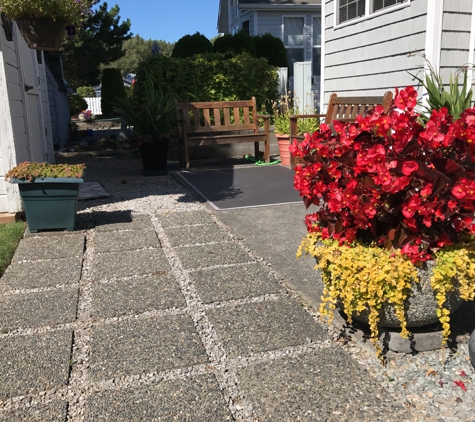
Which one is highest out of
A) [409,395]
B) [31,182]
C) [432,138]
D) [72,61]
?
[72,61]

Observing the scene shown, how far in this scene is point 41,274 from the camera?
3.65 m

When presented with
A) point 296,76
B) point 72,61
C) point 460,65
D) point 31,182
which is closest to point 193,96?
point 296,76

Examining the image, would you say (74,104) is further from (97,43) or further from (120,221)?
(120,221)

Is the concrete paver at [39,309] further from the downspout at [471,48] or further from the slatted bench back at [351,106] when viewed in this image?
the downspout at [471,48]

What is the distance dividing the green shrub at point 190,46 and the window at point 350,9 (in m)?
6.37

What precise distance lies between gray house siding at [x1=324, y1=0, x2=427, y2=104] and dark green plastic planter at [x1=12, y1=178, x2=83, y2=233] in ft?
14.6

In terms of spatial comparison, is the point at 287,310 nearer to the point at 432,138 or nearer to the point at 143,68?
the point at 432,138

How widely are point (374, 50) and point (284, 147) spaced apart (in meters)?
1.96

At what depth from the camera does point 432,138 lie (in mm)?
2229

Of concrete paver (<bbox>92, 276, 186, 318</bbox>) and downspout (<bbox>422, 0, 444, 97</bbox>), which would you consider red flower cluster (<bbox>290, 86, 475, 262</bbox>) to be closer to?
concrete paver (<bbox>92, 276, 186, 318</bbox>)

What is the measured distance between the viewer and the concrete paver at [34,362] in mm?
2283

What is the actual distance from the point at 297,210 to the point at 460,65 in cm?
280

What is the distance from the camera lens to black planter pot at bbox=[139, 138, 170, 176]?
7868 millimetres

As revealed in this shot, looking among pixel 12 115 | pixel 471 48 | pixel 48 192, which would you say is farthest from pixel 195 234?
pixel 471 48
